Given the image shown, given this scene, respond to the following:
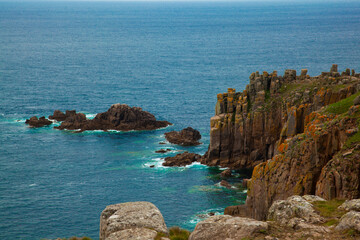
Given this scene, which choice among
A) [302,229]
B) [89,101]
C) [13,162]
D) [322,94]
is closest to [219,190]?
[322,94]

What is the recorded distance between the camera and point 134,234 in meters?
36.5

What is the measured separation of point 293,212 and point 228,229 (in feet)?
21.2

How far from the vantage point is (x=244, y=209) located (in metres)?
82.9

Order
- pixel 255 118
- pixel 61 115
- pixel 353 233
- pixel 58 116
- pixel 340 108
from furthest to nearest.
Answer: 1. pixel 61 115
2. pixel 58 116
3. pixel 255 118
4. pixel 340 108
5. pixel 353 233

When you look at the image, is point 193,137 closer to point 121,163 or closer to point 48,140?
point 121,163

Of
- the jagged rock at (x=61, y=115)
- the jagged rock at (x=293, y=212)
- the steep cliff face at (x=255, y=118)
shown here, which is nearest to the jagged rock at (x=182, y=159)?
the steep cliff face at (x=255, y=118)

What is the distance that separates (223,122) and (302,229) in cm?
8501

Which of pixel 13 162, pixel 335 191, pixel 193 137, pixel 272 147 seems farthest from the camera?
pixel 193 137

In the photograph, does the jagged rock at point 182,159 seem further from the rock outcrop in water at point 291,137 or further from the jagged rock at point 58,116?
the jagged rock at point 58,116

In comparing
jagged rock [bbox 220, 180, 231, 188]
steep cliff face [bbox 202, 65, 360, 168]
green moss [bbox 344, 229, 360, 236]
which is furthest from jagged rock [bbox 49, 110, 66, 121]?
green moss [bbox 344, 229, 360, 236]

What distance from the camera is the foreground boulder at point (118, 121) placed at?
154 metres

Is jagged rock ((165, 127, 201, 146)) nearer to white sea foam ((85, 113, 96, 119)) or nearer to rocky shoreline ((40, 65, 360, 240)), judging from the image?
rocky shoreline ((40, 65, 360, 240))

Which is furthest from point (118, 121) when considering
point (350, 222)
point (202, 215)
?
point (350, 222)

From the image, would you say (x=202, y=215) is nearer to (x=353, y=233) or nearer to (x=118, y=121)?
(x=353, y=233)
